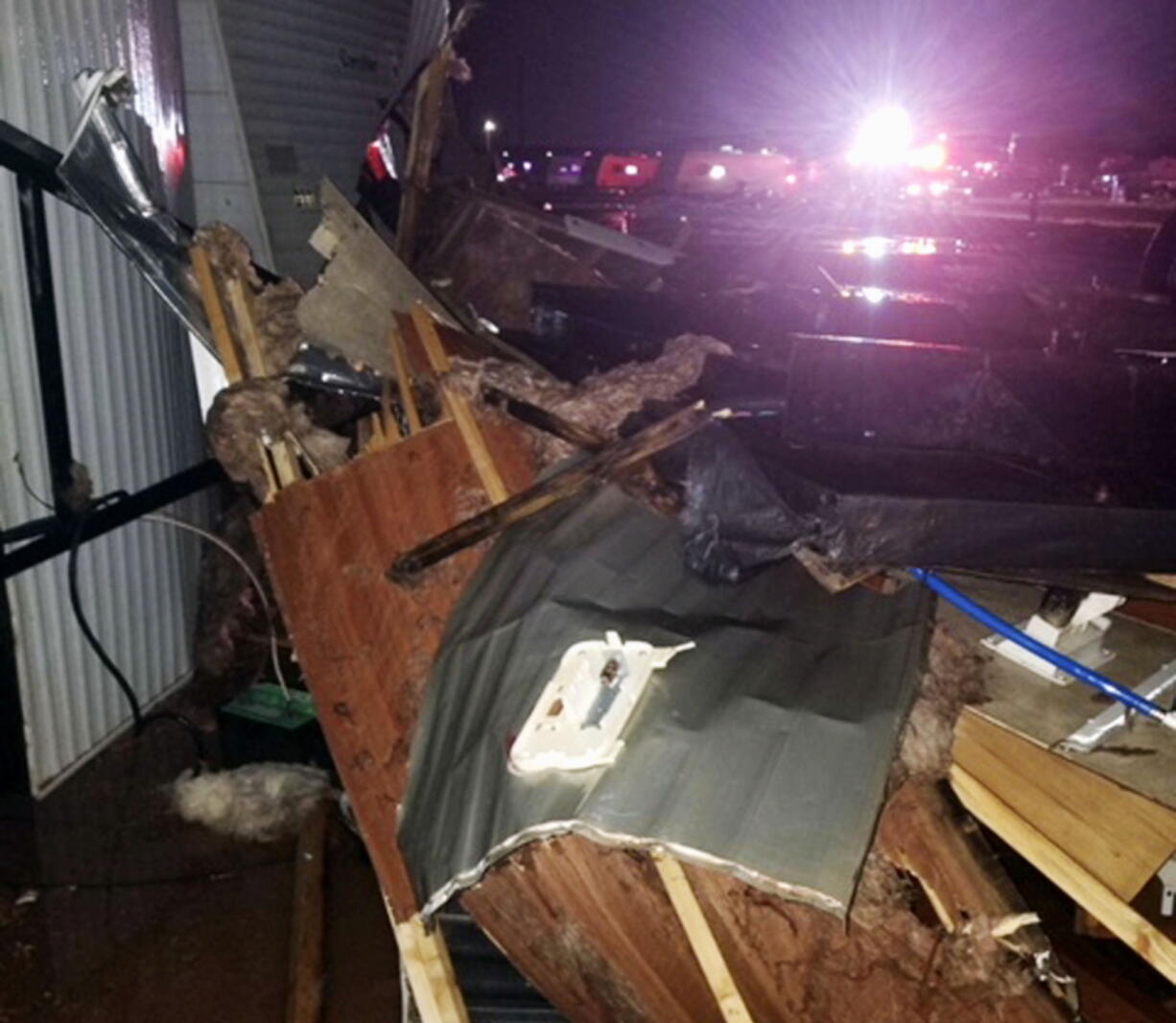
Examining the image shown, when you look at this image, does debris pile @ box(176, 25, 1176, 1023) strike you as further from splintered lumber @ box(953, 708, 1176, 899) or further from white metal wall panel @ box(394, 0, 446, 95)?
white metal wall panel @ box(394, 0, 446, 95)

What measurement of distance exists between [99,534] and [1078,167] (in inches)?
626

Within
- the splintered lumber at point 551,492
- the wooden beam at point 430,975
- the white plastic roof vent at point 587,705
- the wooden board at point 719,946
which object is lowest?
the wooden beam at point 430,975

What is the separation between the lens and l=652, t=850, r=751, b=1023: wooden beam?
2066mm

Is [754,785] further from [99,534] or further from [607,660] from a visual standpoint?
[99,534]

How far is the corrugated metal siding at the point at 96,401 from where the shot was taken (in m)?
3.58

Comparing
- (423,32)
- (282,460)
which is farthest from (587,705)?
(423,32)

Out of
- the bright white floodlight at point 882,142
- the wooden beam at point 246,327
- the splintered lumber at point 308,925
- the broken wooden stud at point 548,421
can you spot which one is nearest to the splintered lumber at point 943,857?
the broken wooden stud at point 548,421

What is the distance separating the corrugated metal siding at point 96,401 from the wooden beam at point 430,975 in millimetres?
2105

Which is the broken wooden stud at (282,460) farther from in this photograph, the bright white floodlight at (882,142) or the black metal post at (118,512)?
the bright white floodlight at (882,142)

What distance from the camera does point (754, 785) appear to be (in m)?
2.02

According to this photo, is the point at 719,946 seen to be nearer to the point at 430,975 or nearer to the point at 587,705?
the point at 587,705

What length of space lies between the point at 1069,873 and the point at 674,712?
90 centimetres

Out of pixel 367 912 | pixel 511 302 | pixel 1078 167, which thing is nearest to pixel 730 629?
pixel 367 912

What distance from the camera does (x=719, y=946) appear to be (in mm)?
2115
